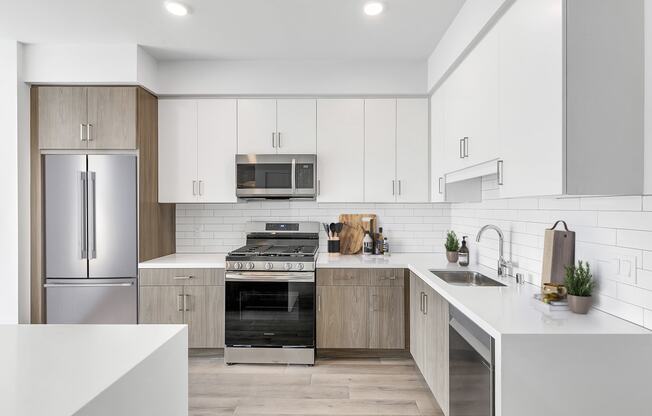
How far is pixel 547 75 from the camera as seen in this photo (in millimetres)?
1604

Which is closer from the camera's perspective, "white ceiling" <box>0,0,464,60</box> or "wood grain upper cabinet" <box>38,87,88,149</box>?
"white ceiling" <box>0,0,464,60</box>

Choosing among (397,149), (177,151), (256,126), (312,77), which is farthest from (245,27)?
(397,149)

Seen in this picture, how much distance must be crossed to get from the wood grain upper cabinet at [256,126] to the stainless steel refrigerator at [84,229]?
3.26 feet

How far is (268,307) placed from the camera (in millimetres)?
3418

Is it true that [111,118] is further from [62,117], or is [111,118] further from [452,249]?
[452,249]

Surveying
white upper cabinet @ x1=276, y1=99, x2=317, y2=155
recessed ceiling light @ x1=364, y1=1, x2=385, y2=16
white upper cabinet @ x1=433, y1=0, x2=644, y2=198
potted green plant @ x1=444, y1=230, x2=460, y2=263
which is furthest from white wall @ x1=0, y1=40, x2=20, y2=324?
white upper cabinet @ x1=433, y1=0, x2=644, y2=198

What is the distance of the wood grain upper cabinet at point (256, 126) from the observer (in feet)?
12.2

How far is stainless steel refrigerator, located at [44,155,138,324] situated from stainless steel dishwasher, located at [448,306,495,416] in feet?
8.88

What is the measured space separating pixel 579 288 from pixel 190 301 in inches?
113

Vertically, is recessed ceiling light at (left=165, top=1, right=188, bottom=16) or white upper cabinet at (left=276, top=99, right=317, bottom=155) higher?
recessed ceiling light at (left=165, top=1, right=188, bottom=16)

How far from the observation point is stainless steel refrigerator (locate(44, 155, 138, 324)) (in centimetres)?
334

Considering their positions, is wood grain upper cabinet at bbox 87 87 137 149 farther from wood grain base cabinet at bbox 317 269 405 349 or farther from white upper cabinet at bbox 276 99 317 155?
wood grain base cabinet at bbox 317 269 405 349

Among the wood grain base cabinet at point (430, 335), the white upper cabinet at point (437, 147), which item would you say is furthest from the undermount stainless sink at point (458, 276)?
the white upper cabinet at point (437, 147)

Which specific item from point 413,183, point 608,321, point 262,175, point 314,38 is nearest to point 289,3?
point 314,38
